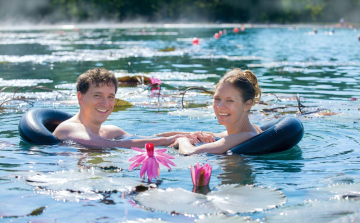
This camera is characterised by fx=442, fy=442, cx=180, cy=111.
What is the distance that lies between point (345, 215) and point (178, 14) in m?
84.4

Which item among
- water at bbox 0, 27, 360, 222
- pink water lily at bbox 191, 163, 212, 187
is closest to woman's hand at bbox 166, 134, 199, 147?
water at bbox 0, 27, 360, 222

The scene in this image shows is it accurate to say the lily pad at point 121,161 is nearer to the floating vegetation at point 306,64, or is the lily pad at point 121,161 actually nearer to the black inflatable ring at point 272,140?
the black inflatable ring at point 272,140

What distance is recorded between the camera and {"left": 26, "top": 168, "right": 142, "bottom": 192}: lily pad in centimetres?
324

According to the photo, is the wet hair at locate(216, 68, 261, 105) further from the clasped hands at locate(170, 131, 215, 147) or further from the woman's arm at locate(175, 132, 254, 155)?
the clasped hands at locate(170, 131, 215, 147)

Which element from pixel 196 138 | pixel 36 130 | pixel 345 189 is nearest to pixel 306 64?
pixel 196 138

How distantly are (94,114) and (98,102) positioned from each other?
0.16 m

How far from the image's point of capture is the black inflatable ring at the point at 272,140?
4.54 meters

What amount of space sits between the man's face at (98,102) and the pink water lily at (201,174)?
1979mm

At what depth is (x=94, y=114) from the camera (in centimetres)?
506

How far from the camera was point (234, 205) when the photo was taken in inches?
115

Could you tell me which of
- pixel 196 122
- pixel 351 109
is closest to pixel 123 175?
pixel 196 122

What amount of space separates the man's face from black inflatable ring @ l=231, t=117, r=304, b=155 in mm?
1521

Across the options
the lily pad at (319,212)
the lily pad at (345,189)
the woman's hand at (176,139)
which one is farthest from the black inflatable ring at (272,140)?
the lily pad at (319,212)

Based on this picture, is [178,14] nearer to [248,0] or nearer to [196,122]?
[248,0]
